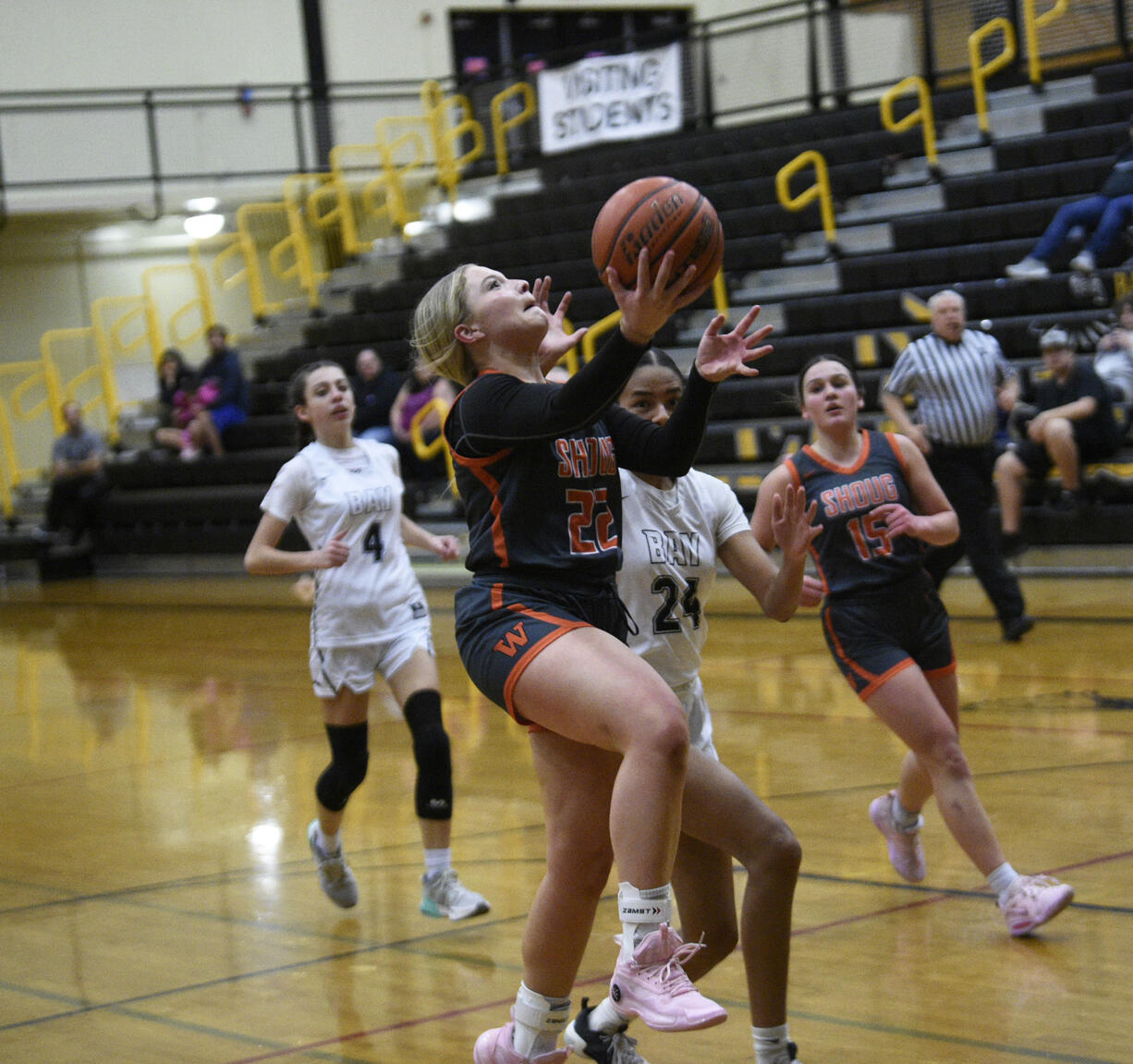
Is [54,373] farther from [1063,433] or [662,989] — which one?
[662,989]

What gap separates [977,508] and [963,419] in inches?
19.4

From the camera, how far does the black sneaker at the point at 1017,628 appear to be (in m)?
8.05

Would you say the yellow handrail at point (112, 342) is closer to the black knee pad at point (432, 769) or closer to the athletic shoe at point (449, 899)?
the black knee pad at point (432, 769)

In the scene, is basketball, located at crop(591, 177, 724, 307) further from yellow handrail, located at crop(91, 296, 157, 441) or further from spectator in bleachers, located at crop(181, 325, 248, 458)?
yellow handrail, located at crop(91, 296, 157, 441)

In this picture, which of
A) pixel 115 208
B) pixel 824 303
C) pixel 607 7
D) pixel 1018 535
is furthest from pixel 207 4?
pixel 1018 535

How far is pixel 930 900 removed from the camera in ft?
14.2

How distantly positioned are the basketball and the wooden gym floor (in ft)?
5.50

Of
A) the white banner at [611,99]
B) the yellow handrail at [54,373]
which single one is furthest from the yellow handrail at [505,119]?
the yellow handrail at [54,373]

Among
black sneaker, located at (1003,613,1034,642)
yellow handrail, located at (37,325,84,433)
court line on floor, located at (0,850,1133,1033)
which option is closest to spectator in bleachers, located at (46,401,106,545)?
yellow handrail, located at (37,325,84,433)

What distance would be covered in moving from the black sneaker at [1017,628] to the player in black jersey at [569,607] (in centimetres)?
536

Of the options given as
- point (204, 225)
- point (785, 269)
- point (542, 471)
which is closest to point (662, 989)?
point (542, 471)

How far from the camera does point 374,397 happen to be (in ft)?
45.3

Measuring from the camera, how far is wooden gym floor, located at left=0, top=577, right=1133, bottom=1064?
141 inches

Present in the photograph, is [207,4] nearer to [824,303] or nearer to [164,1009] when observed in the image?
[824,303]
